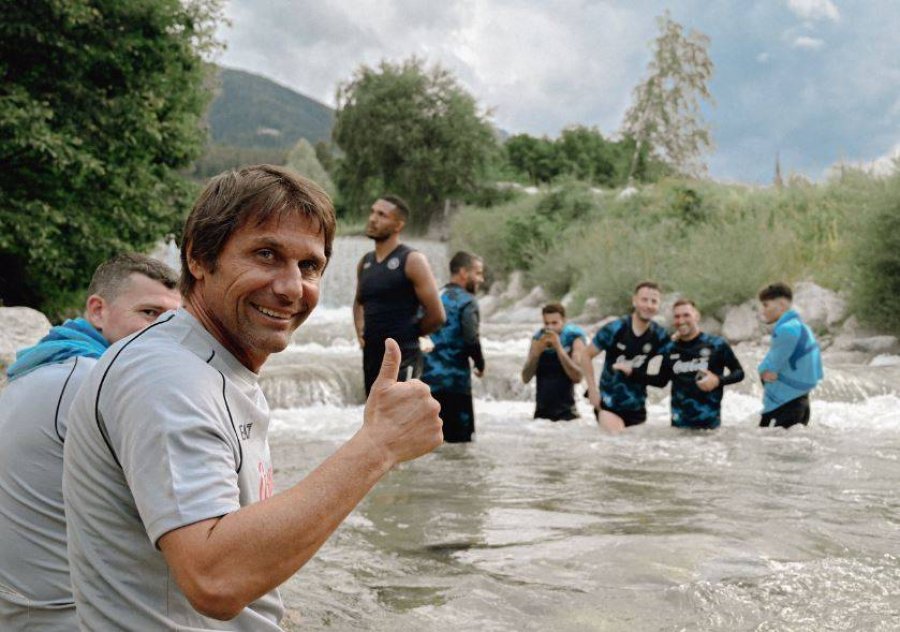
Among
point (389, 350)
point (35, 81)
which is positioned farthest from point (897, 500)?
point (35, 81)

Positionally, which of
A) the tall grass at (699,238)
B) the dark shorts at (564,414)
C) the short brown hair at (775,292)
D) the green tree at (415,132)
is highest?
the green tree at (415,132)

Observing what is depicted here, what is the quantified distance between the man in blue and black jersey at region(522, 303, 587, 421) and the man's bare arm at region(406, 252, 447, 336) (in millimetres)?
2115

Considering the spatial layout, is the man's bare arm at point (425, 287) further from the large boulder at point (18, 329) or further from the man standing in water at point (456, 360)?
the large boulder at point (18, 329)

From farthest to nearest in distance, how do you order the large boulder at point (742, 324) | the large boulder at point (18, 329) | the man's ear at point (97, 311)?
the large boulder at point (742, 324) < the large boulder at point (18, 329) < the man's ear at point (97, 311)

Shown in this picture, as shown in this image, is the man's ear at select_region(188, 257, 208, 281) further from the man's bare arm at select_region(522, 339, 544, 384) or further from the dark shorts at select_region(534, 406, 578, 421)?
the dark shorts at select_region(534, 406, 578, 421)

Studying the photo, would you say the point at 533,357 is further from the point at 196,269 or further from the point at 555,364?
the point at 196,269

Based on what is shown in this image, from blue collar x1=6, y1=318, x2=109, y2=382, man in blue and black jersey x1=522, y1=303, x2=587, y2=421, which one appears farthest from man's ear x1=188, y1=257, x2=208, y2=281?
man in blue and black jersey x1=522, y1=303, x2=587, y2=421

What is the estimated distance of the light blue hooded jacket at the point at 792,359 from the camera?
7.68 meters

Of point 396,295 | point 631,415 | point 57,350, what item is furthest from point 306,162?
point 57,350

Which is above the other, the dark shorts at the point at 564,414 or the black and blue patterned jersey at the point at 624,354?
the black and blue patterned jersey at the point at 624,354

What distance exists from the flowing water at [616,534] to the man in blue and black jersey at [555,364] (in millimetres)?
202

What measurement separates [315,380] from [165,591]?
9.89 metres

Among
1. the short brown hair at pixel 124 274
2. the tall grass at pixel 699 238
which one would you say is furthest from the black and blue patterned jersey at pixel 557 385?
the tall grass at pixel 699 238

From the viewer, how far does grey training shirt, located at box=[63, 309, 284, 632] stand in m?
1.36
